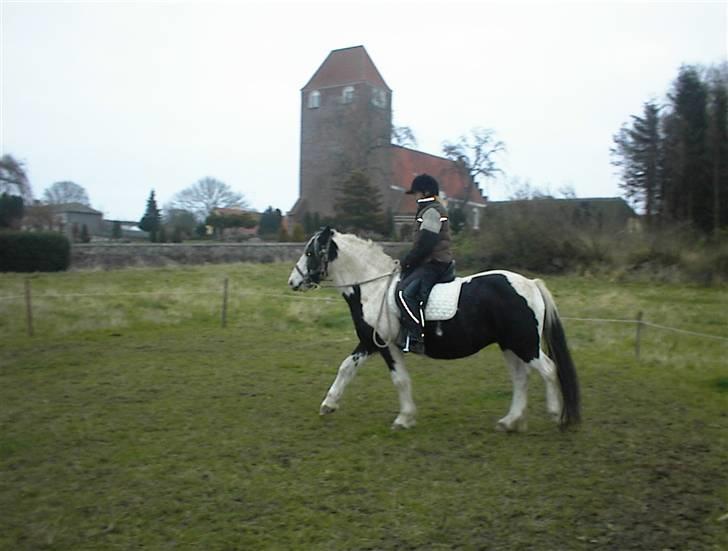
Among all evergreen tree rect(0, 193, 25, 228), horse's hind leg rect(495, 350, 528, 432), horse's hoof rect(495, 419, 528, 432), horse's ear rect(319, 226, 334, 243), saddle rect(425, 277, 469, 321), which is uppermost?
evergreen tree rect(0, 193, 25, 228)

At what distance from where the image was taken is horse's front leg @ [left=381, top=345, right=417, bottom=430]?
6.61 metres

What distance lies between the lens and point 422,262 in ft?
21.3

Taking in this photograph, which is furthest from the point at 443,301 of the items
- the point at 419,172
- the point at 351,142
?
the point at 419,172

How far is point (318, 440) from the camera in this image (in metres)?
6.19

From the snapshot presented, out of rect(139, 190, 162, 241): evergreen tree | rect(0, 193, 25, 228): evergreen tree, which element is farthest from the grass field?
rect(139, 190, 162, 241): evergreen tree

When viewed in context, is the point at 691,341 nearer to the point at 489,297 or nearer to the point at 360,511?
the point at 489,297

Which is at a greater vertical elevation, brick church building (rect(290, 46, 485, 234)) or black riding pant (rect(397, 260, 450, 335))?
brick church building (rect(290, 46, 485, 234))

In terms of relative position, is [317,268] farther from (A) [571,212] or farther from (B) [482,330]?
(A) [571,212]

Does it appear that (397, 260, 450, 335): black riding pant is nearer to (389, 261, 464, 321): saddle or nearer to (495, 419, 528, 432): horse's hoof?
(389, 261, 464, 321): saddle

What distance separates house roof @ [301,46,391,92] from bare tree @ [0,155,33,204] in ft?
106

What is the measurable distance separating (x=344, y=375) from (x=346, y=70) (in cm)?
6042

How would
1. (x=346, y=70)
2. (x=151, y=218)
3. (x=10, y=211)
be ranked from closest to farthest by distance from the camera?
(x=10, y=211) < (x=151, y=218) < (x=346, y=70)

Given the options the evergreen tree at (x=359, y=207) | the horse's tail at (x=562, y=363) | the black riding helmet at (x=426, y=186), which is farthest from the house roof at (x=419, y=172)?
the horse's tail at (x=562, y=363)

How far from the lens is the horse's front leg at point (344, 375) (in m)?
6.74
